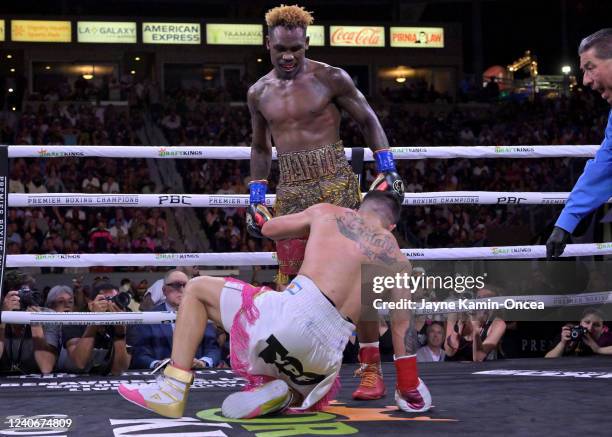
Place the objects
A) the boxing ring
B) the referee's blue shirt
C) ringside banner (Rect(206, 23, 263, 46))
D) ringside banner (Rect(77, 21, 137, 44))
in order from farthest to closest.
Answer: ringside banner (Rect(206, 23, 263, 46)), ringside banner (Rect(77, 21, 137, 44)), the referee's blue shirt, the boxing ring

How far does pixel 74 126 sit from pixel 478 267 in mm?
11872

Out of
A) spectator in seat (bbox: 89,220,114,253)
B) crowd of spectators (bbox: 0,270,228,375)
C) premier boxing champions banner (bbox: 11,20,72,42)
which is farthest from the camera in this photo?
premier boxing champions banner (bbox: 11,20,72,42)

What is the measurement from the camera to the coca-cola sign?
72.7 feet

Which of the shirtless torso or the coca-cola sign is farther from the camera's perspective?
the coca-cola sign

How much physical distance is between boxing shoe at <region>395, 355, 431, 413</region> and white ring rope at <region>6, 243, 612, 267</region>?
1536 mm

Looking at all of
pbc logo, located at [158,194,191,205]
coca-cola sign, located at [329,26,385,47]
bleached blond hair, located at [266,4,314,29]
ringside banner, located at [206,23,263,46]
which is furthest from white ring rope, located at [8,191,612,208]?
coca-cola sign, located at [329,26,385,47]

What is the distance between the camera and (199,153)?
16.0 ft

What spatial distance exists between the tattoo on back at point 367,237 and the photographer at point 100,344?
1.86m

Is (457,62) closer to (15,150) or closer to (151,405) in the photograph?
(15,150)

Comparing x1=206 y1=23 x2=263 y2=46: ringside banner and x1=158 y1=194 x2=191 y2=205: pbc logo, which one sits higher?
x1=206 y1=23 x2=263 y2=46: ringside banner

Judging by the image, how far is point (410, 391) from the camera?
10.3ft

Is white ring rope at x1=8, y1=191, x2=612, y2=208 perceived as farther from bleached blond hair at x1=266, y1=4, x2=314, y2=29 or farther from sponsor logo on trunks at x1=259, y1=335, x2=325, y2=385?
sponsor logo on trunks at x1=259, y1=335, x2=325, y2=385

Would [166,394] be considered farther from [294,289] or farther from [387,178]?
[387,178]

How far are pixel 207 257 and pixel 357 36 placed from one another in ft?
60.4
